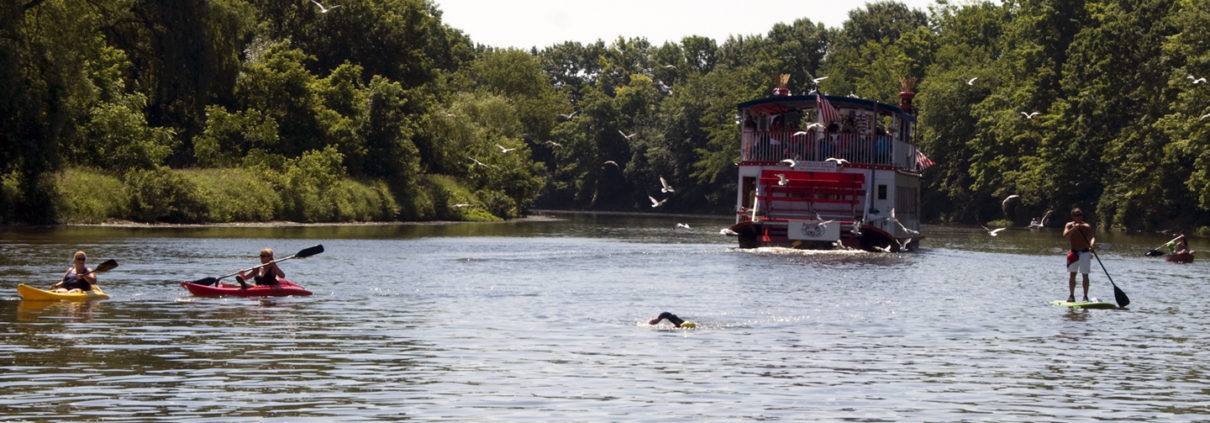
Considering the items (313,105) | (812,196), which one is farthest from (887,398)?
(313,105)

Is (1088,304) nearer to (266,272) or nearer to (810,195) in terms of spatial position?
(266,272)

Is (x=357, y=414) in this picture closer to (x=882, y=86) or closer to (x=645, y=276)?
(x=645, y=276)

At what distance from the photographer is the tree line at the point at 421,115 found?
60.4 meters

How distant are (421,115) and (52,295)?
72.5 m

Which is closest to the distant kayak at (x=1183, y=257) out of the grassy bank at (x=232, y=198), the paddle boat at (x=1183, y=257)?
the paddle boat at (x=1183, y=257)

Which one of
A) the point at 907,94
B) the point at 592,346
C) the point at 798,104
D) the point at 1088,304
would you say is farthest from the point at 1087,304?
the point at 907,94

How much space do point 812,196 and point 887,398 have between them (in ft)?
123

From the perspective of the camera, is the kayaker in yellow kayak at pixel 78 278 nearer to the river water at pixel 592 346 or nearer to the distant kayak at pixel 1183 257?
the river water at pixel 592 346

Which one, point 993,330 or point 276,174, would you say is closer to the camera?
point 993,330

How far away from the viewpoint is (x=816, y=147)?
54156mm

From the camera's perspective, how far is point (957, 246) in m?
64.7

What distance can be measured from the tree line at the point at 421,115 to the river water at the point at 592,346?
16.9 metres

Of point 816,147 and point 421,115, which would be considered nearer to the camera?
point 816,147

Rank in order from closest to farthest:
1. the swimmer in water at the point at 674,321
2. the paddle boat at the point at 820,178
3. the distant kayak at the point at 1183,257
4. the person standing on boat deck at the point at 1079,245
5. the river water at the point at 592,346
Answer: the river water at the point at 592,346 → the swimmer in water at the point at 674,321 → the person standing on boat deck at the point at 1079,245 → the distant kayak at the point at 1183,257 → the paddle boat at the point at 820,178
